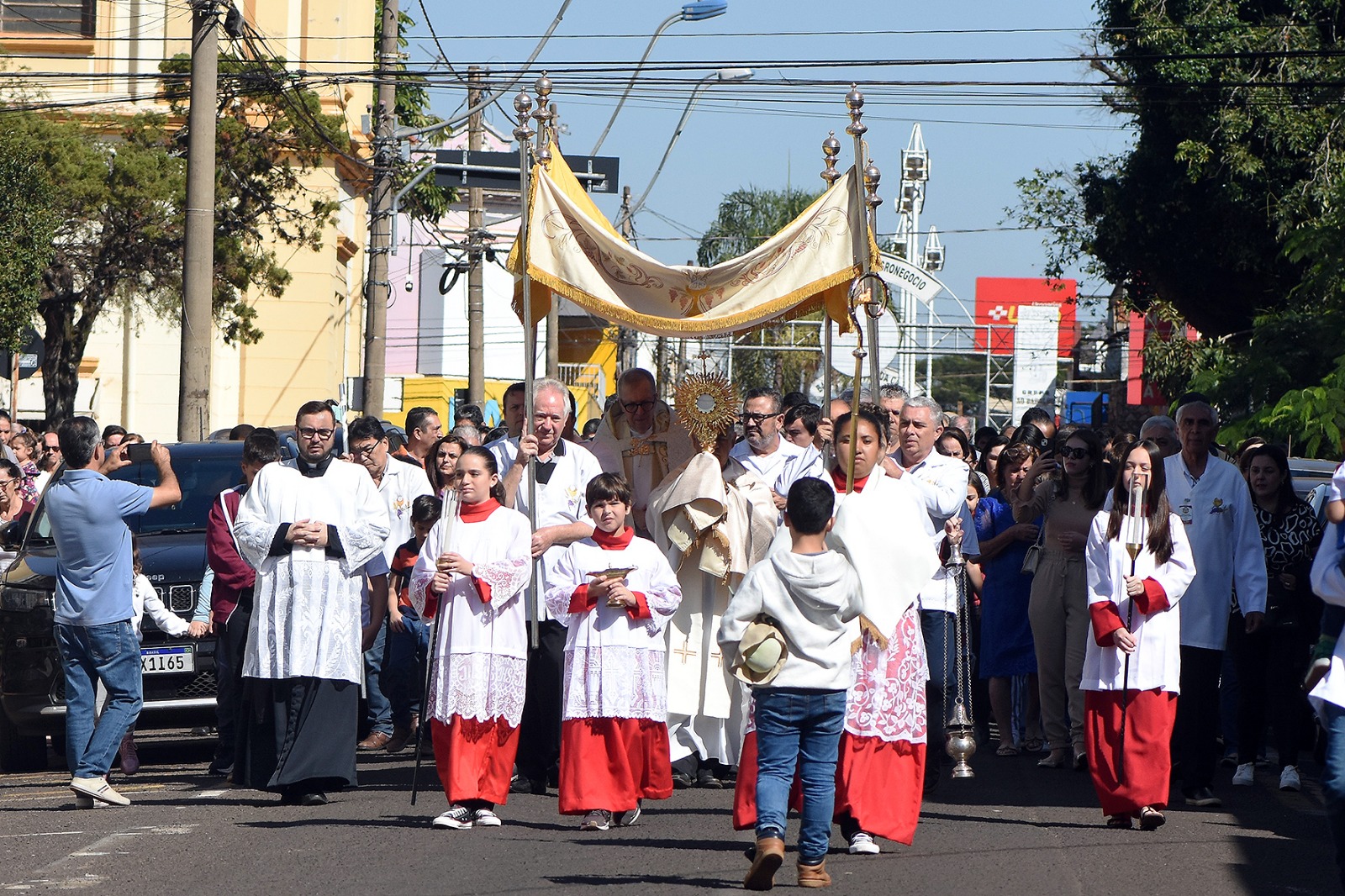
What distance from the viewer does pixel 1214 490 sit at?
9.32 m

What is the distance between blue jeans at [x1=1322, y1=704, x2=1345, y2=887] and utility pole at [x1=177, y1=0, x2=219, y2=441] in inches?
479

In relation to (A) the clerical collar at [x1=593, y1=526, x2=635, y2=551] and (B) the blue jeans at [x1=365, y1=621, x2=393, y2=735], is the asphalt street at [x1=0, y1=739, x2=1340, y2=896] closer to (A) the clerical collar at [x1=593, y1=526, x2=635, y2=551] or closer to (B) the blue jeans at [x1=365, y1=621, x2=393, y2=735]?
(A) the clerical collar at [x1=593, y1=526, x2=635, y2=551]

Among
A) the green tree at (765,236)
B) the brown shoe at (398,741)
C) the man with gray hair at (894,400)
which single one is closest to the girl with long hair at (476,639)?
the man with gray hair at (894,400)

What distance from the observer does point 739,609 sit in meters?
6.95

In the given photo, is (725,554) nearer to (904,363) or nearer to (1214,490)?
(1214,490)

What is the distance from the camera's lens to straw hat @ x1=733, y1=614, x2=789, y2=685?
6.82 meters

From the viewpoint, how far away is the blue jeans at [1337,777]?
236 inches

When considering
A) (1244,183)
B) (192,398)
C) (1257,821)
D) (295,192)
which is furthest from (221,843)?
(295,192)

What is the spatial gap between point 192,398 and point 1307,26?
51.4ft

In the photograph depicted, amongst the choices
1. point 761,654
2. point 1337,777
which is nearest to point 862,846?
point 761,654

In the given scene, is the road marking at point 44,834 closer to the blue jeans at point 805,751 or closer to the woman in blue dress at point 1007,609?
the blue jeans at point 805,751

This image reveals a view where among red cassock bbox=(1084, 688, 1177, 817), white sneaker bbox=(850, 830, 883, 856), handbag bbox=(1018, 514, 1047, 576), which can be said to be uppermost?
handbag bbox=(1018, 514, 1047, 576)

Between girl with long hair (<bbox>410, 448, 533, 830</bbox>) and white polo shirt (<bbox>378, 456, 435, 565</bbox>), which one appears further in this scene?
white polo shirt (<bbox>378, 456, 435, 565</bbox>)

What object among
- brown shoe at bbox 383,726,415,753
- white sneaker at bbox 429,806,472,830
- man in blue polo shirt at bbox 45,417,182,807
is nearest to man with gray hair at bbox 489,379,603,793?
white sneaker at bbox 429,806,472,830
